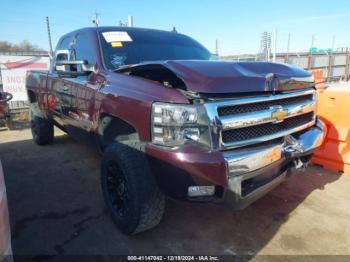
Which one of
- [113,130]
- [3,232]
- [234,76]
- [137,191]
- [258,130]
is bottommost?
[137,191]

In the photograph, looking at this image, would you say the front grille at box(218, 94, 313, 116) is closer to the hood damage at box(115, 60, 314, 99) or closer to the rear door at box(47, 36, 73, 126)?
the hood damage at box(115, 60, 314, 99)

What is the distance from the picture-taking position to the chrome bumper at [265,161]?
2.23 m

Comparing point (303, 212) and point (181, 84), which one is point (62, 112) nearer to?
point (181, 84)

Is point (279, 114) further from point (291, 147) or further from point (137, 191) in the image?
point (137, 191)

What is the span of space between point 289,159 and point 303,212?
2.97 feet

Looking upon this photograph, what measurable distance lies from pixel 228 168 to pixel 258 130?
0.53m

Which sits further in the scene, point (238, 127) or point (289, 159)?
point (289, 159)

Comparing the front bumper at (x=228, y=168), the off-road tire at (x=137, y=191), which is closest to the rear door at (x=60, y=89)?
the off-road tire at (x=137, y=191)

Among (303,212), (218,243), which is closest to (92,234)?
(218,243)

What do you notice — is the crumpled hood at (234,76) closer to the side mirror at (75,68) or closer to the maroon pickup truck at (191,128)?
the maroon pickup truck at (191,128)

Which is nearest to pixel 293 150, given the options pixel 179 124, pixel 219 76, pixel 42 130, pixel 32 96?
pixel 219 76

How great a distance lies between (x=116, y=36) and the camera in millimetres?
3648

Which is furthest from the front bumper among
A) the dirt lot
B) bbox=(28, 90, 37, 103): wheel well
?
bbox=(28, 90, 37, 103): wheel well

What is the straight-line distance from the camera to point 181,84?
246 cm
